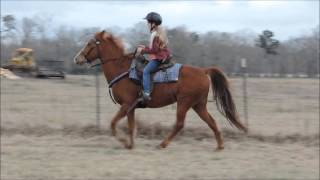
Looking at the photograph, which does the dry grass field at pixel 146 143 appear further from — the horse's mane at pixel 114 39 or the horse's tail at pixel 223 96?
the horse's mane at pixel 114 39

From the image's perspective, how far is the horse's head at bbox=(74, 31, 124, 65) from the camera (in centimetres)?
271

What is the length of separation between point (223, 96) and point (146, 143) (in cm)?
854

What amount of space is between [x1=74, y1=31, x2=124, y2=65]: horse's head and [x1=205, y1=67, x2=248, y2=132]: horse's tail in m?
0.97

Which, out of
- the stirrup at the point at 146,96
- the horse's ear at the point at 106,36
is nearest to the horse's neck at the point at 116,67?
the horse's ear at the point at 106,36

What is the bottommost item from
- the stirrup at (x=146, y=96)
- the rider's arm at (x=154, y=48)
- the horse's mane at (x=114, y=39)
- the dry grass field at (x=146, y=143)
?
the dry grass field at (x=146, y=143)

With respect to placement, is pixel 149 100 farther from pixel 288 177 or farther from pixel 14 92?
pixel 14 92

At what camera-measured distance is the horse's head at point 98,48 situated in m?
2.71

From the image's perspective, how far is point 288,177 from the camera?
9.78 meters

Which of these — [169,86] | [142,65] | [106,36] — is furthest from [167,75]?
[106,36]

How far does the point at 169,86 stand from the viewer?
19.0ft

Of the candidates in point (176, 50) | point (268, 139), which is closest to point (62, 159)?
point (268, 139)

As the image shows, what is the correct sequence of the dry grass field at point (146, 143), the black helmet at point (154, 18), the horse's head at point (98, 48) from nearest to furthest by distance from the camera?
the black helmet at point (154, 18) → the horse's head at point (98, 48) → the dry grass field at point (146, 143)

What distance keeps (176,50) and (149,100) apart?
2556mm

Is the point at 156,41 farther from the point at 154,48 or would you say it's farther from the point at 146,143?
the point at 146,143
